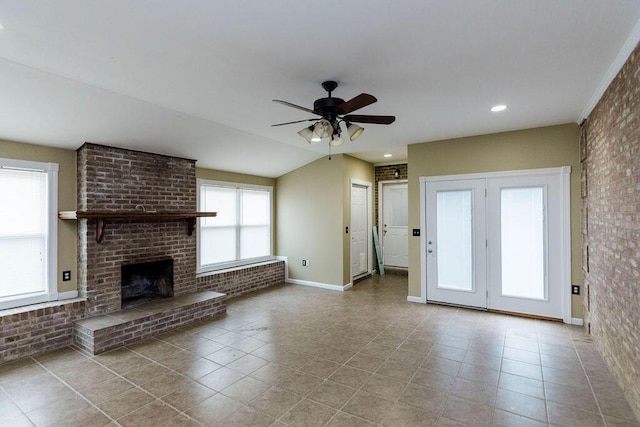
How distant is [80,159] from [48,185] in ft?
Answer: 1.48

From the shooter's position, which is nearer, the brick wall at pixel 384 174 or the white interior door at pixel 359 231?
the white interior door at pixel 359 231

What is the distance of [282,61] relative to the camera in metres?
2.47

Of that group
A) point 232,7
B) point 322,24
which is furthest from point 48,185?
point 322,24

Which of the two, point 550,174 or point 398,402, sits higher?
point 550,174

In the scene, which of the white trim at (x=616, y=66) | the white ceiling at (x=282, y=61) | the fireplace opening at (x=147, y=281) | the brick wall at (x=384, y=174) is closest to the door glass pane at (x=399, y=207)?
the brick wall at (x=384, y=174)

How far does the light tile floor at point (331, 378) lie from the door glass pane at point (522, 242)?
47 centimetres

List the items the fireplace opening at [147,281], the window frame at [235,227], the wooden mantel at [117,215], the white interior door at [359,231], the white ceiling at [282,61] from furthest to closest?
the white interior door at [359,231] < the window frame at [235,227] < the fireplace opening at [147,281] < the wooden mantel at [117,215] < the white ceiling at [282,61]

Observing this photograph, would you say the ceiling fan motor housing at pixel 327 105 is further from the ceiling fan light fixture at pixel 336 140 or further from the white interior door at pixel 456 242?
the white interior door at pixel 456 242

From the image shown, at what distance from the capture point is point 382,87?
296cm

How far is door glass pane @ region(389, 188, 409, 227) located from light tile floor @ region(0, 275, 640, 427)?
139 inches

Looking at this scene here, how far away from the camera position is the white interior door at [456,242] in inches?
185

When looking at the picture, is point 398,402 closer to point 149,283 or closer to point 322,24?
point 322,24

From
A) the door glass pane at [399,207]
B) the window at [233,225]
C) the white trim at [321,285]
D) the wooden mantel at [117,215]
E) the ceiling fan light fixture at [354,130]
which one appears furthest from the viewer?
the door glass pane at [399,207]

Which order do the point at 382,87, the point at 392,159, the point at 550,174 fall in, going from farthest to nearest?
the point at 392,159 < the point at 550,174 < the point at 382,87
